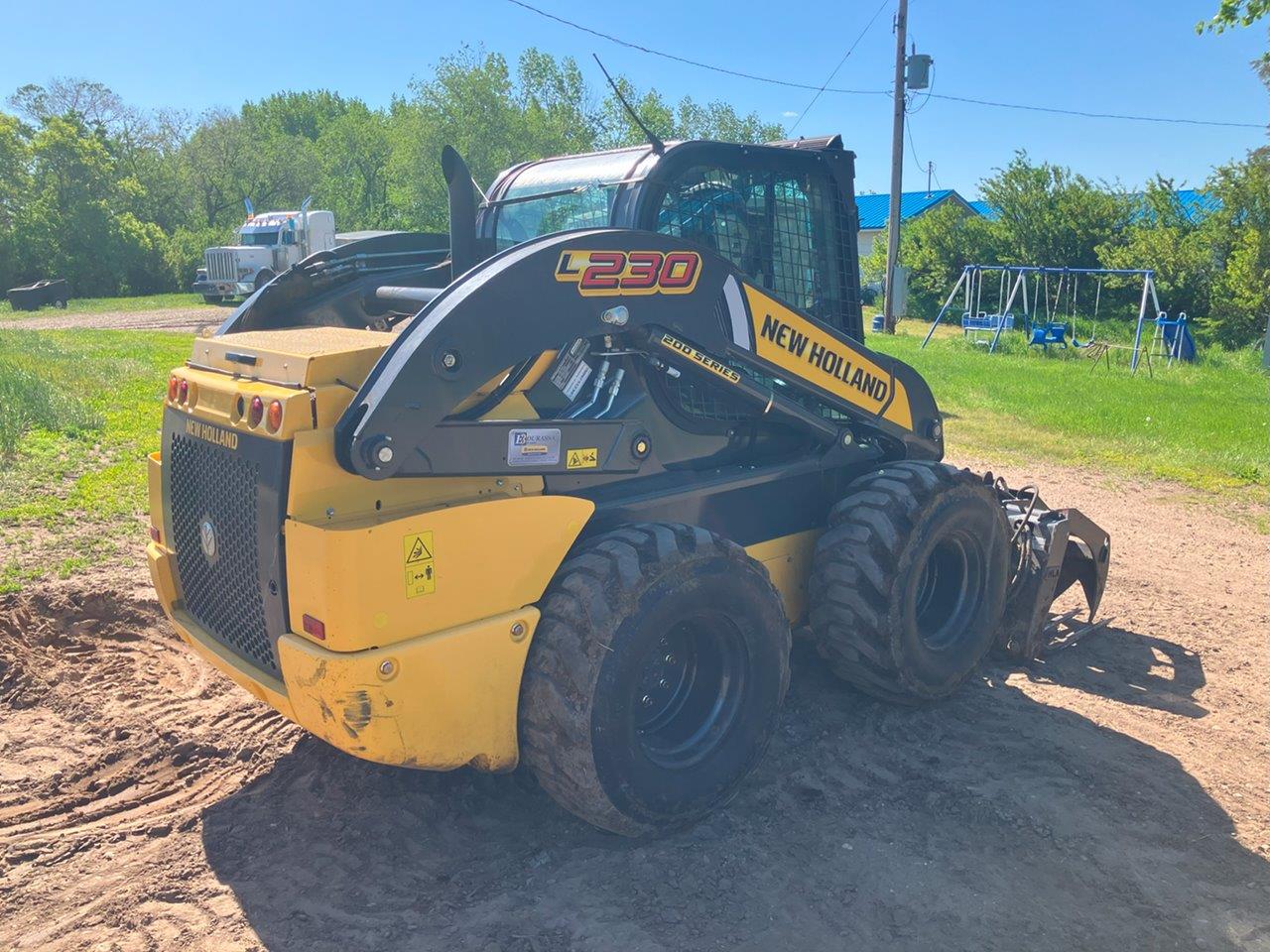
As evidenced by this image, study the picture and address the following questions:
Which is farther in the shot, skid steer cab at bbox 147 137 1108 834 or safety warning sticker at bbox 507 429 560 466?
safety warning sticker at bbox 507 429 560 466

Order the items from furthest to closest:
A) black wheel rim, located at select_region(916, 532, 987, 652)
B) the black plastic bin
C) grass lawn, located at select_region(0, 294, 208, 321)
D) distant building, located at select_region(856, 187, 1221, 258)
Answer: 1. distant building, located at select_region(856, 187, 1221, 258)
2. the black plastic bin
3. grass lawn, located at select_region(0, 294, 208, 321)
4. black wheel rim, located at select_region(916, 532, 987, 652)

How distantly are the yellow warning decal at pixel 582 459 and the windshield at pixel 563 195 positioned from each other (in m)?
1.12

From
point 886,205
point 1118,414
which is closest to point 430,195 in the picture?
point 886,205

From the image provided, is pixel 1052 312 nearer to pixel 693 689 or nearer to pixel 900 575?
pixel 900 575

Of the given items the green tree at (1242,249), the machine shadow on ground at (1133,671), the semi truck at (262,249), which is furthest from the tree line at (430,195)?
the machine shadow on ground at (1133,671)

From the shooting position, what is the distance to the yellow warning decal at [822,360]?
4027 mm

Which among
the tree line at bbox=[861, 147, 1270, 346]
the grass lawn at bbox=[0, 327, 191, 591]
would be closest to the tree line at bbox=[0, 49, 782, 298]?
the tree line at bbox=[861, 147, 1270, 346]

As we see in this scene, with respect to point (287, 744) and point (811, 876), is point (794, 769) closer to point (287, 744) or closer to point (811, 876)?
point (811, 876)

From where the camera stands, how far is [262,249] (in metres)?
28.5

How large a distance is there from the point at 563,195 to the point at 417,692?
238 cm

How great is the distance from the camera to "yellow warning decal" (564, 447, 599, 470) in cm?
346

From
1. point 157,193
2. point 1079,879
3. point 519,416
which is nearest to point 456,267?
point 519,416

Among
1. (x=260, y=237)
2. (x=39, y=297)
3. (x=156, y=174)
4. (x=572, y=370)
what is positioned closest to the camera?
(x=572, y=370)

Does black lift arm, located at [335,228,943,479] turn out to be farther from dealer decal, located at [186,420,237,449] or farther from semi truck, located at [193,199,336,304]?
semi truck, located at [193,199,336,304]
